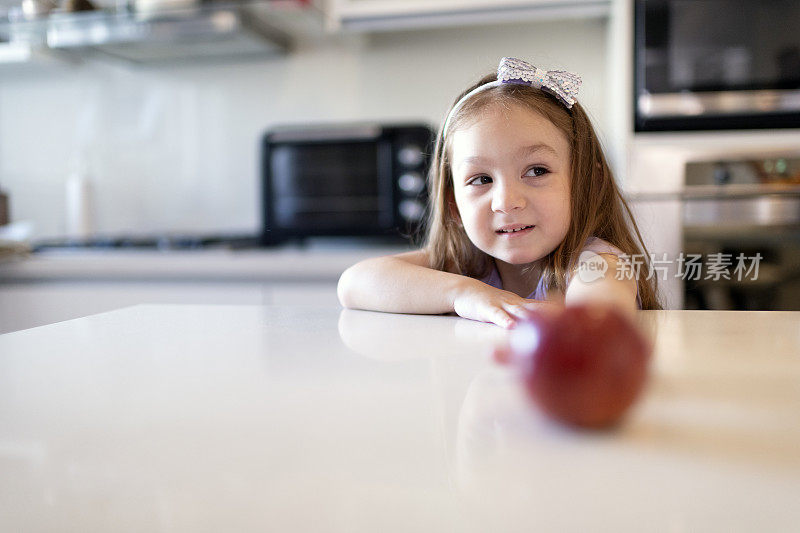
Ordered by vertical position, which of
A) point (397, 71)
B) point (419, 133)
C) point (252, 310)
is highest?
point (397, 71)

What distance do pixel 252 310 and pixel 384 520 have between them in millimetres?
603

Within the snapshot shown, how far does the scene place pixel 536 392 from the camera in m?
0.33

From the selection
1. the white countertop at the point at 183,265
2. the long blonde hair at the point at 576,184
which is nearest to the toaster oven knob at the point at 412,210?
the white countertop at the point at 183,265

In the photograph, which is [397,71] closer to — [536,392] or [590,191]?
[590,191]

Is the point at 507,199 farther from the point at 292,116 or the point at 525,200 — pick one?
the point at 292,116

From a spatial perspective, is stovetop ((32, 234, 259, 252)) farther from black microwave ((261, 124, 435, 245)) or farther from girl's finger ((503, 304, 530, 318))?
girl's finger ((503, 304, 530, 318))

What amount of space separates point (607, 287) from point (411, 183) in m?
1.32

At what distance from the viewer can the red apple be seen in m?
0.31

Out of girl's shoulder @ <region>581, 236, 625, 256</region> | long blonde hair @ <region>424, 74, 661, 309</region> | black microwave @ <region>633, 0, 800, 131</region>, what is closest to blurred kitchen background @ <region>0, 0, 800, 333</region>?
black microwave @ <region>633, 0, 800, 131</region>

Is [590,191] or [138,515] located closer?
[138,515]

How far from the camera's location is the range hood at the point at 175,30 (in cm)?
201

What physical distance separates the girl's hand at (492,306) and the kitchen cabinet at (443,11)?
1.33 m

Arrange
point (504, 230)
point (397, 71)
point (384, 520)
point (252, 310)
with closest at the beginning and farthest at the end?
point (384, 520) < point (252, 310) < point (504, 230) < point (397, 71)

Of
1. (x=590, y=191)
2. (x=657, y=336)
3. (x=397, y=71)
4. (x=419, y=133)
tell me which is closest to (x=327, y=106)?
(x=397, y=71)
